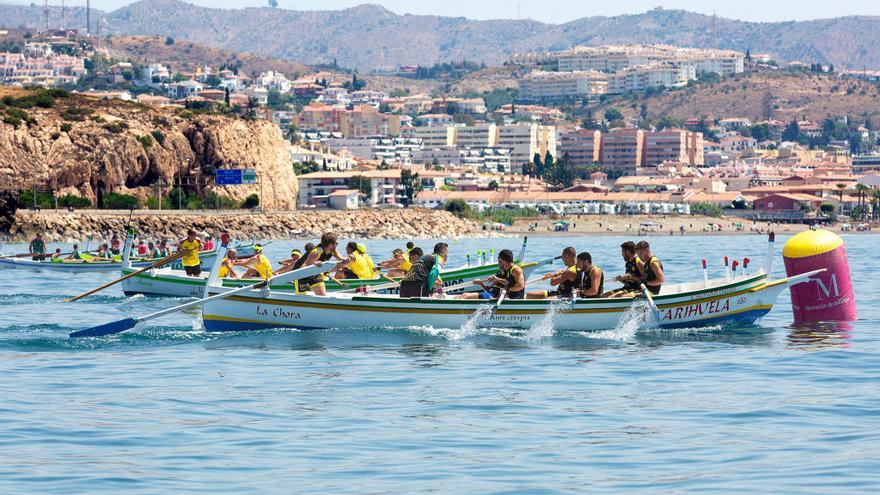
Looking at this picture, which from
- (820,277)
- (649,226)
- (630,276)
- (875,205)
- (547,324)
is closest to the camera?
(547,324)

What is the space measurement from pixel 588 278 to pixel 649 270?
1.11 m

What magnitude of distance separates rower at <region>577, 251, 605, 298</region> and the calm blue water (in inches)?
32.1

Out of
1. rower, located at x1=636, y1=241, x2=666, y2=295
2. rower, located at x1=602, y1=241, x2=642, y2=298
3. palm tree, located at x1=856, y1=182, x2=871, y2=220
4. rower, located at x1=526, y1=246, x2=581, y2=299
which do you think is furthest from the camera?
palm tree, located at x1=856, y1=182, x2=871, y2=220

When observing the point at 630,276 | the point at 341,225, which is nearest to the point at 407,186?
the point at 341,225

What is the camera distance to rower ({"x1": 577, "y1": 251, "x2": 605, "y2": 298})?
82.1 ft

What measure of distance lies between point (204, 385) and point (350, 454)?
5149 mm

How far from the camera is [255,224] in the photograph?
Result: 117125 millimetres

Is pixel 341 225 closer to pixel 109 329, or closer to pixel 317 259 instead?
pixel 317 259

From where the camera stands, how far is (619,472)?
14273 mm

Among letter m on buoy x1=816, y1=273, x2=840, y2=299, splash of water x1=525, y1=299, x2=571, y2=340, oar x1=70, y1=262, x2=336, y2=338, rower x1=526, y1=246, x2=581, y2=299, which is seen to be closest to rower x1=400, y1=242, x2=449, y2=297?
oar x1=70, y1=262, x2=336, y2=338

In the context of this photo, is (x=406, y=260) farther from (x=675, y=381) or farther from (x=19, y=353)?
(x=675, y=381)

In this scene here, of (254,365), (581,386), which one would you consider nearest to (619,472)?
(581,386)

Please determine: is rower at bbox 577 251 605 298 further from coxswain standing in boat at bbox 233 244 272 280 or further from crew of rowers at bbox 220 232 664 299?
coxswain standing in boat at bbox 233 244 272 280

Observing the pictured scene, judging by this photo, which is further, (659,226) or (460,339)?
(659,226)
